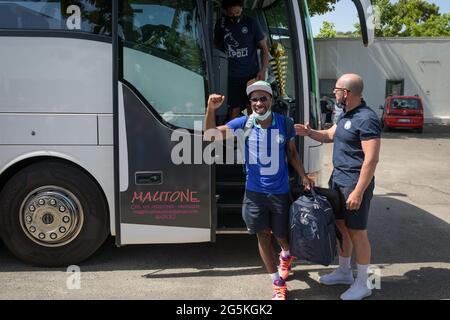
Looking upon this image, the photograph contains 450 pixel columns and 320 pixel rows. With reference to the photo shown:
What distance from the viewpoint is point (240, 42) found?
5.27 meters

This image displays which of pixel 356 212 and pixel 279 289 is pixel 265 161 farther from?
pixel 279 289

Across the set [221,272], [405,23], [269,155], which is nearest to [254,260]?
[221,272]

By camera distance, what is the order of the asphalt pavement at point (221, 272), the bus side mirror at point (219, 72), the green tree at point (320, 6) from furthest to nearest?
the green tree at point (320, 6) < the bus side mirror at point (219, 72) < the asphalt pavement at point (221, 272)

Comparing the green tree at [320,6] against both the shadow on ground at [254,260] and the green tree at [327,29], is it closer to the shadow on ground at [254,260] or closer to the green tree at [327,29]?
the shadow on ground at [254,260]

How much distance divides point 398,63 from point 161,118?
23.3 m

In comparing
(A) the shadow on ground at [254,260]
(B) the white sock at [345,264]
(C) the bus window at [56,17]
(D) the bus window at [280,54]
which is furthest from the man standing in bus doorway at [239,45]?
(B) the white sock at [345,264]

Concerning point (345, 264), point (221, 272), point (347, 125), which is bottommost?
point (221, 272)

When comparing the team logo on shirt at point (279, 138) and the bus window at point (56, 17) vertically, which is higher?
the bus window at point (56, 17)

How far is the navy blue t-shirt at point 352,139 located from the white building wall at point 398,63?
21.7 m

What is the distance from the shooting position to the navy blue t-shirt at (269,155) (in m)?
3.92

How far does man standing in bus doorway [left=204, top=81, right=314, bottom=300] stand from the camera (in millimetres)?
3887

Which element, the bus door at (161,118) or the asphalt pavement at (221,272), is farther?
the bus door at (161,118)

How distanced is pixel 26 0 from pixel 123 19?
956 mm
